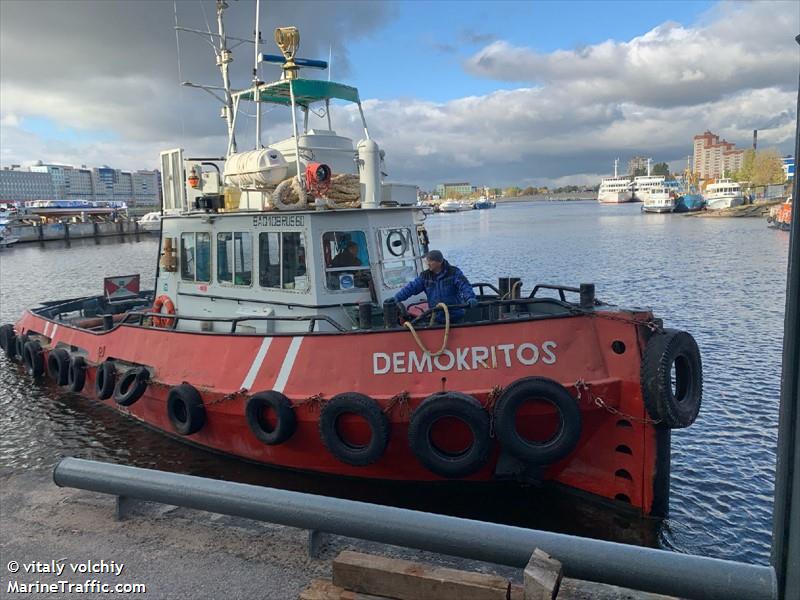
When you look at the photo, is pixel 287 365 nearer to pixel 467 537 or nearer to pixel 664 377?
pixel 664 377

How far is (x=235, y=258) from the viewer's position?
340 inches

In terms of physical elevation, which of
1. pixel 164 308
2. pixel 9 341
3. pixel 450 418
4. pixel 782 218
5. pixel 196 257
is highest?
pixel 782 218

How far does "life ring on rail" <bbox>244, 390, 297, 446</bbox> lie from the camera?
21.9 ft

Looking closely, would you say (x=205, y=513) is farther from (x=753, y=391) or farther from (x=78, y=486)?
(x=753, y=391)

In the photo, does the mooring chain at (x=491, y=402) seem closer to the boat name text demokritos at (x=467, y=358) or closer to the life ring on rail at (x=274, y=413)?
the boat name text demokritos at (x=467, y=358)

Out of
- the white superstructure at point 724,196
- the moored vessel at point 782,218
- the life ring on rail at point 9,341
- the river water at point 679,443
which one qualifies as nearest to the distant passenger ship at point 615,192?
the white superstructure at point 724,196

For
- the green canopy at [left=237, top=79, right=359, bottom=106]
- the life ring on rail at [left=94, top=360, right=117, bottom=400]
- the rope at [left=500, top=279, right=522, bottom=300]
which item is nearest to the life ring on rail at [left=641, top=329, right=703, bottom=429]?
the rope at [left=500, top=279, right=522, bottom=300]

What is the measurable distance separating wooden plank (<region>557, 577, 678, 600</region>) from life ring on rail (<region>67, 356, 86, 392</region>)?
9.00 meters

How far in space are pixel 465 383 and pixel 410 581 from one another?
10.8 feet

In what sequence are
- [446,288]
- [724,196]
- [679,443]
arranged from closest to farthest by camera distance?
1. [446,288]
2. [679,443]
3. [724,196]

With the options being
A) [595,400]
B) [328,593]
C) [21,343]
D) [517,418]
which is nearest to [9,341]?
[21,343]

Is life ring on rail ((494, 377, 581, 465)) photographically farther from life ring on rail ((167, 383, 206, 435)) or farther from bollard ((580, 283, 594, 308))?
life ring on rail ((167, 383, 206, 435))

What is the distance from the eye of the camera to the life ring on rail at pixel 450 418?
593 centimetres

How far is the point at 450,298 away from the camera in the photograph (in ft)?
23.0
